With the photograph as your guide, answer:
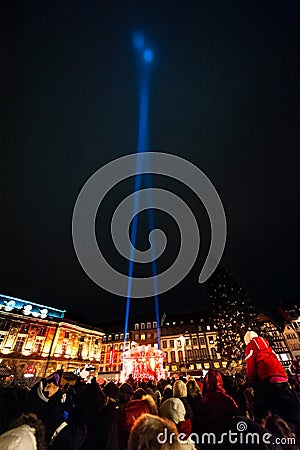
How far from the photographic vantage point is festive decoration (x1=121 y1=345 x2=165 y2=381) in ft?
68.0

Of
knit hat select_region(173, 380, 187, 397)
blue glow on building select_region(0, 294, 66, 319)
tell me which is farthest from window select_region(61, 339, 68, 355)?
knit hat select_region(173, 380, 187, 397)

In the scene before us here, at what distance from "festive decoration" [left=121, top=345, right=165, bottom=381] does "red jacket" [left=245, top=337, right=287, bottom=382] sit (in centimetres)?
1957

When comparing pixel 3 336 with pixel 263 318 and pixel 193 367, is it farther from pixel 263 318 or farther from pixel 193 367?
pixel 263 318

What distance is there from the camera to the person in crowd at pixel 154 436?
1886 mm

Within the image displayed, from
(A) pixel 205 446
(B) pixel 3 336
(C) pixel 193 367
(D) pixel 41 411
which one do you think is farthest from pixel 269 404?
(C) pixel 193 367

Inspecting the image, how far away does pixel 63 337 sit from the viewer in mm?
35406

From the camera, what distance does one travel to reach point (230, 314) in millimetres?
21609

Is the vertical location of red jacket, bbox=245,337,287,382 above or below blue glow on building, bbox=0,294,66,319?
below

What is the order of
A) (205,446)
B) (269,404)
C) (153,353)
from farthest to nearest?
(153,353) → (269,404) → (205,446)

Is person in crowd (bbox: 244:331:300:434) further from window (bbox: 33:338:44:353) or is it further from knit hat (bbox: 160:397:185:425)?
window (bbox: 33:338:44:353)

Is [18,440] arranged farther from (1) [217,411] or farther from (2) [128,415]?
(1) [217,411]

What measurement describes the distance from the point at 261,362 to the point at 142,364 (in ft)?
66.4

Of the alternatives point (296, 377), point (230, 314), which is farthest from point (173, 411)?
point (230, 314)

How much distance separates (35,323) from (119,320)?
24.0 metres
